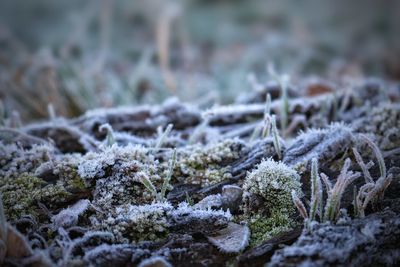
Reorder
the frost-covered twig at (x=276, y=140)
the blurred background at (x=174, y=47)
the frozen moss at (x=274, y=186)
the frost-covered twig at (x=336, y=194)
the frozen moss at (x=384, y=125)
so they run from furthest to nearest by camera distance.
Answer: the blurred background at (x=174, y=47) → the frozen moss at (x=384, y=125) → the frost-covered twig at (x=276, y=140) → the frozen moss at (x=274, y=186) → the frost-covered twig at (x=336, y=194)

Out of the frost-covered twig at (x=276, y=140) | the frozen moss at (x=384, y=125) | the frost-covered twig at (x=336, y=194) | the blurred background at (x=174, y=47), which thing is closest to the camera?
the frost-covered twig at (x=336, y=194)

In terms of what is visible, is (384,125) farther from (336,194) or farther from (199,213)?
(199,213)

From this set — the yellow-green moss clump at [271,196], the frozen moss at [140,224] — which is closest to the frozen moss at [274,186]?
the yellow-green moss clump at [271,196]

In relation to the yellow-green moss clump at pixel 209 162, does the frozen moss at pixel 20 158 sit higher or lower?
higher

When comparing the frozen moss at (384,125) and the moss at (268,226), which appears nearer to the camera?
the moss at (268,226)

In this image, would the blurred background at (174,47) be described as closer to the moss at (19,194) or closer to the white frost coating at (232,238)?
the moss at (19,194)

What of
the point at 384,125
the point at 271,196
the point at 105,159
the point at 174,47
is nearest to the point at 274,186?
the point at 271,196

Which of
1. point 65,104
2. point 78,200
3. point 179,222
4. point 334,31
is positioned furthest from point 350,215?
point 334,31

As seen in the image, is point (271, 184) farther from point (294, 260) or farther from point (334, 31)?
point (334, 31)
